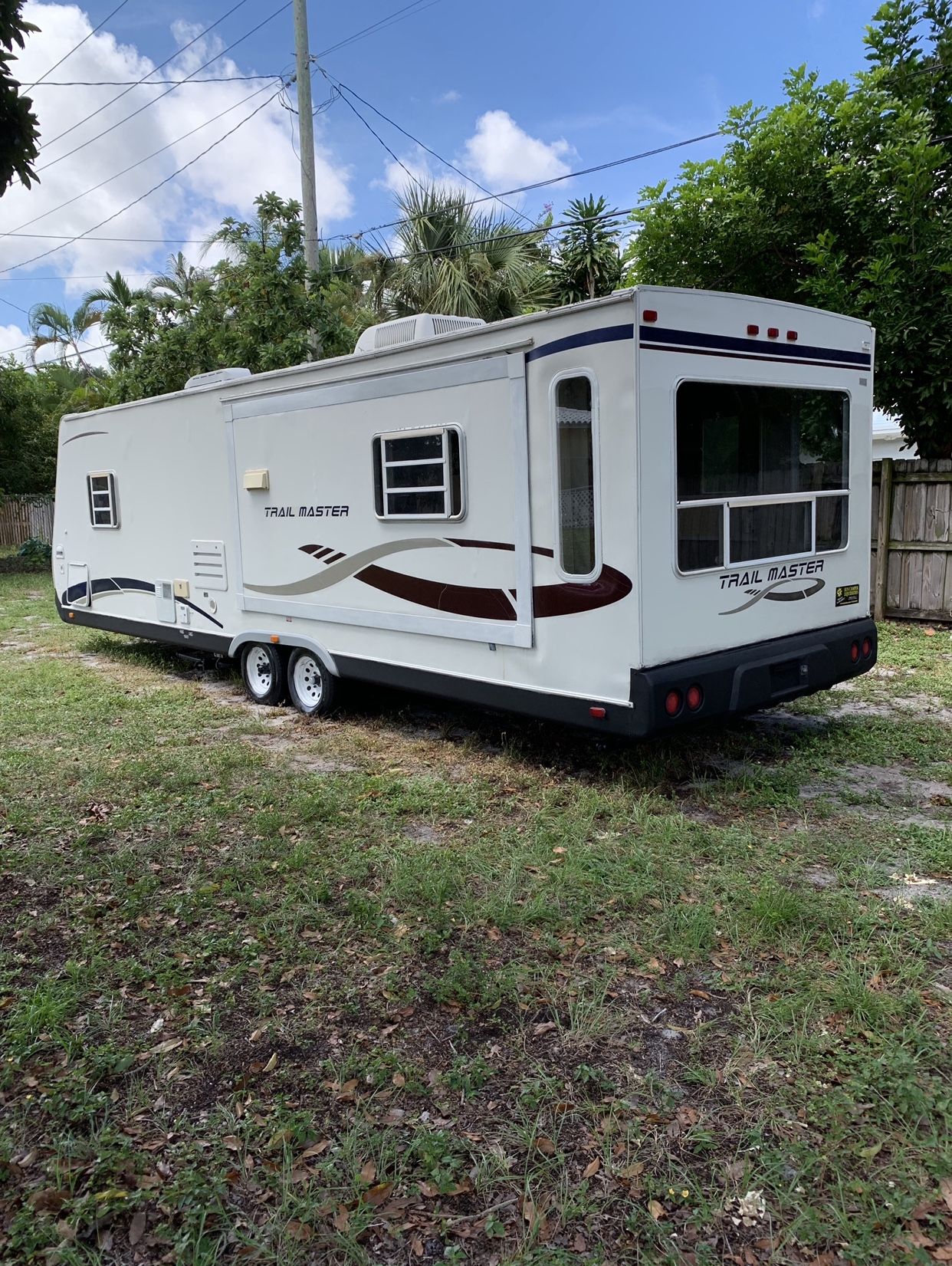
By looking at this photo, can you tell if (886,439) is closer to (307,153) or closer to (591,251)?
(591,251)

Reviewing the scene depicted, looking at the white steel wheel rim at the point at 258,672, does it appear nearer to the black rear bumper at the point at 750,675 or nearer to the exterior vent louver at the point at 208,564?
the exterior vent louver at the point at 208,564

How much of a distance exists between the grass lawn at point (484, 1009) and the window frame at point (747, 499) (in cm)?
124

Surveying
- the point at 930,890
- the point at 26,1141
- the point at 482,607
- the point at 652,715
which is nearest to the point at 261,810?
the point at 482,607

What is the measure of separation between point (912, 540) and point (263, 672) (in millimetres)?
6563

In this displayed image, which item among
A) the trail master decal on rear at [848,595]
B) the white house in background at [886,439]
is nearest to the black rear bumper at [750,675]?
the trail master decal on rear at [848,595]

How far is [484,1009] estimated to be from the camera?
340cm

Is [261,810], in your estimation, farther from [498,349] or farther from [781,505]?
[781,505]

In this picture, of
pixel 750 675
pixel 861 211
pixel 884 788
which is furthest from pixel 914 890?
pixel 861 211

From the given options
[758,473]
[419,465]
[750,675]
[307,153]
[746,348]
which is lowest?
[750,675]

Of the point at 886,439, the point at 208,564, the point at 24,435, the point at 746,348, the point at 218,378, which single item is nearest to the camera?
the point at 746,348

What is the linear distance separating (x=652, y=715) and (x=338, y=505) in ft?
9.80

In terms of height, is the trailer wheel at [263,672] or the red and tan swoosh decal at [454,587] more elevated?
the red and tan swoosh decal at [454,587]

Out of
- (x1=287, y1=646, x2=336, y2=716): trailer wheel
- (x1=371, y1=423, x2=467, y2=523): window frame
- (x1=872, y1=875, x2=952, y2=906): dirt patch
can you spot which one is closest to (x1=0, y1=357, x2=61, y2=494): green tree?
(x1=287, y1=646, x2=336, y2=716): trailer wheel

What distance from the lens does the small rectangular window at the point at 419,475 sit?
5973 millimetres
